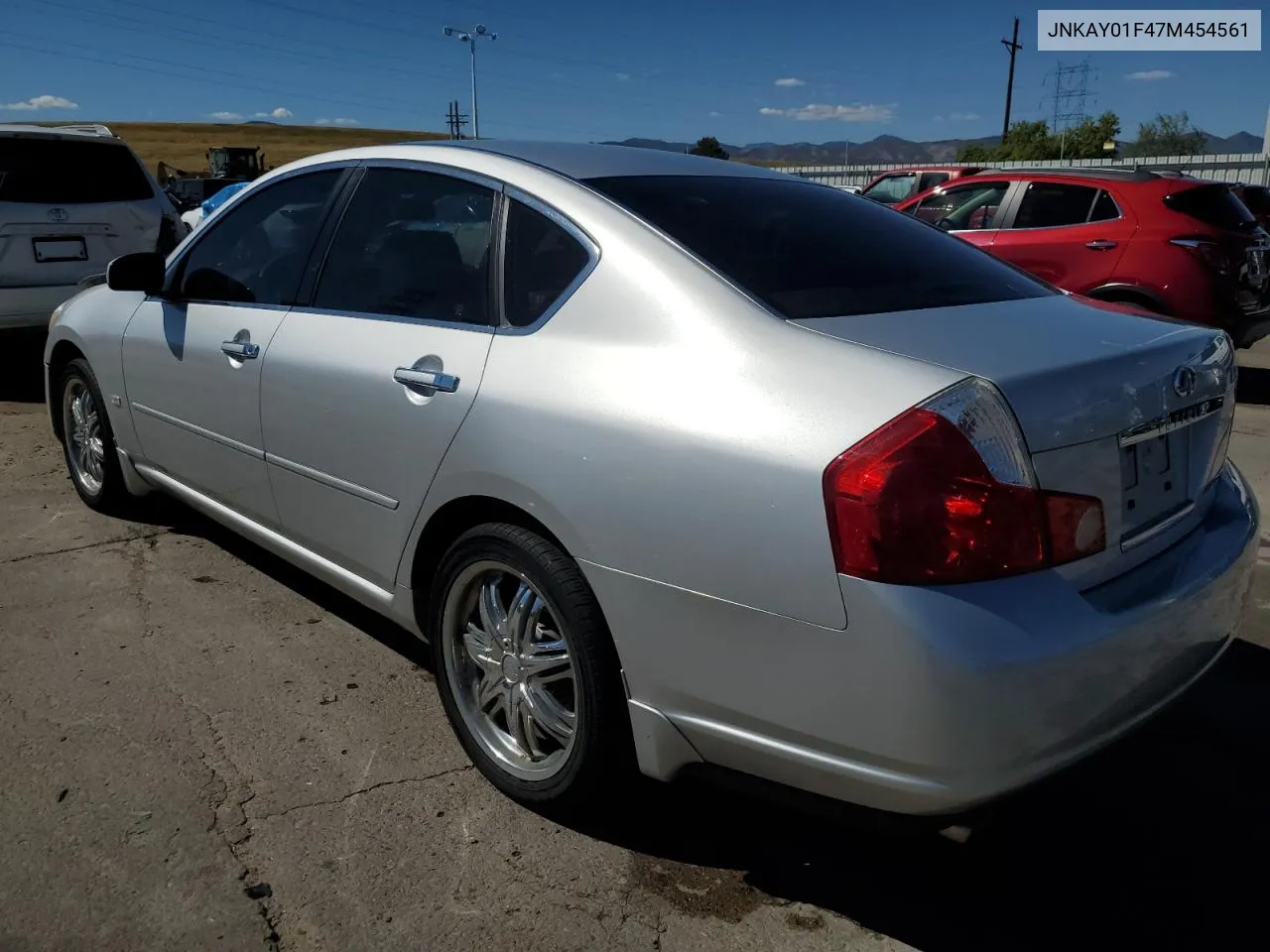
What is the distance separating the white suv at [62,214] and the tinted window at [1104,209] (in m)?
7.29

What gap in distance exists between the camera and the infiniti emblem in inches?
84.8

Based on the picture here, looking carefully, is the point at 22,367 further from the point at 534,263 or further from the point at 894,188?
the point at 894,188

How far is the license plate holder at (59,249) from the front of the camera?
723 cm

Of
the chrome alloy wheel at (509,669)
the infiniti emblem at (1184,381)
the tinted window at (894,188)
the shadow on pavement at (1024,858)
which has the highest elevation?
the tinted window at (894,188)

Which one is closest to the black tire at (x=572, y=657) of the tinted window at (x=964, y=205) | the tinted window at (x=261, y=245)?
the tinted window at (x=261, y=245)

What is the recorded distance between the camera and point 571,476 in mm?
2195

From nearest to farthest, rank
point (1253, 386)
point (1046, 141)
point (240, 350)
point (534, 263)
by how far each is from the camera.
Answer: point (534, 263) < point (240, 350) < point (1253, 386) < point (1046, 141)

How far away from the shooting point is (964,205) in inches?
360

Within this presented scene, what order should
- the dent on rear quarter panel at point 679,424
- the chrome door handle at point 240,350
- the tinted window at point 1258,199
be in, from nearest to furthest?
the dent on rear quarter panel at point 679,424 → the chrome door handle at point 240,350 → the tinted window at point 1258,199

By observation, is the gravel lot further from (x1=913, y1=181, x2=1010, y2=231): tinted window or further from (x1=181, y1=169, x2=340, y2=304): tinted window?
(x1=913, y1=181, x2=1010, y2=231): tinted window

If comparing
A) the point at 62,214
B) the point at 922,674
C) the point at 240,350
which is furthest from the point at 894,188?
the point at 922,674

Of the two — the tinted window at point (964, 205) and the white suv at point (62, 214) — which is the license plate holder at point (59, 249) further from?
the tinted window at point (964, 205)

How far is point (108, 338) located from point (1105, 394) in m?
3.87

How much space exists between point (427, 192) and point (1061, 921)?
2.45 metres
